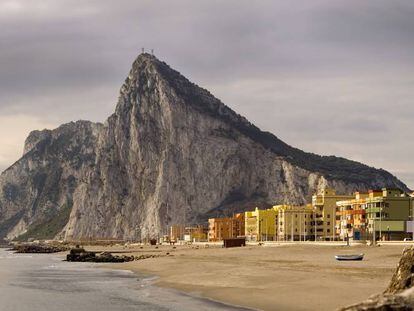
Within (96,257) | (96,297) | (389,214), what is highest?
(389,214)

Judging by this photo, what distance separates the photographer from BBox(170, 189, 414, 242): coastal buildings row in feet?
436

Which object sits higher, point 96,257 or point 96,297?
point 96,297

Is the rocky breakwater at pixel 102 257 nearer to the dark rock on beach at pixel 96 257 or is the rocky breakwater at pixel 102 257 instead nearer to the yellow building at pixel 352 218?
the dark rock on beach at pixel 96 257

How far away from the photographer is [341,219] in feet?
531

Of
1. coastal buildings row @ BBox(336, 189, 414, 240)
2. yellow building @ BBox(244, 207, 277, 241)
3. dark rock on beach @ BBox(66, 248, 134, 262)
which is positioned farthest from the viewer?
yellow building @ BBox(244, 207, 277, 241)

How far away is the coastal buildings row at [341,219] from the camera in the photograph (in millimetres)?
133000

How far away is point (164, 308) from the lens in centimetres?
3788

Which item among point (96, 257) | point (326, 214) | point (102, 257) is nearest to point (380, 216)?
point (326, 214)

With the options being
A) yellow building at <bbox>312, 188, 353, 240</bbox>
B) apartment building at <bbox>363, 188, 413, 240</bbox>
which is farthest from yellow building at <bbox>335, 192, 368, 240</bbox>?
yellow building at <bbox>312, 188, 353, 240</bbox>

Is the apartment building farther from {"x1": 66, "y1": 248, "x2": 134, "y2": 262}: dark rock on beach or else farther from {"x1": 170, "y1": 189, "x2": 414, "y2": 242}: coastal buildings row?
{"x1": 66, "y1": 248, "x2": 134, "y2": 262}: dark rock on beach

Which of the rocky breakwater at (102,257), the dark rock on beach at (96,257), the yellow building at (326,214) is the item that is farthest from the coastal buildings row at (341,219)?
the dark rock on beach at (96,257)

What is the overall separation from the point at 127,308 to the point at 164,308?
238 centimetres

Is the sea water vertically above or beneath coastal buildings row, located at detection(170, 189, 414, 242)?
beneath

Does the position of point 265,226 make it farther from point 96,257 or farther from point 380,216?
point 96,257
